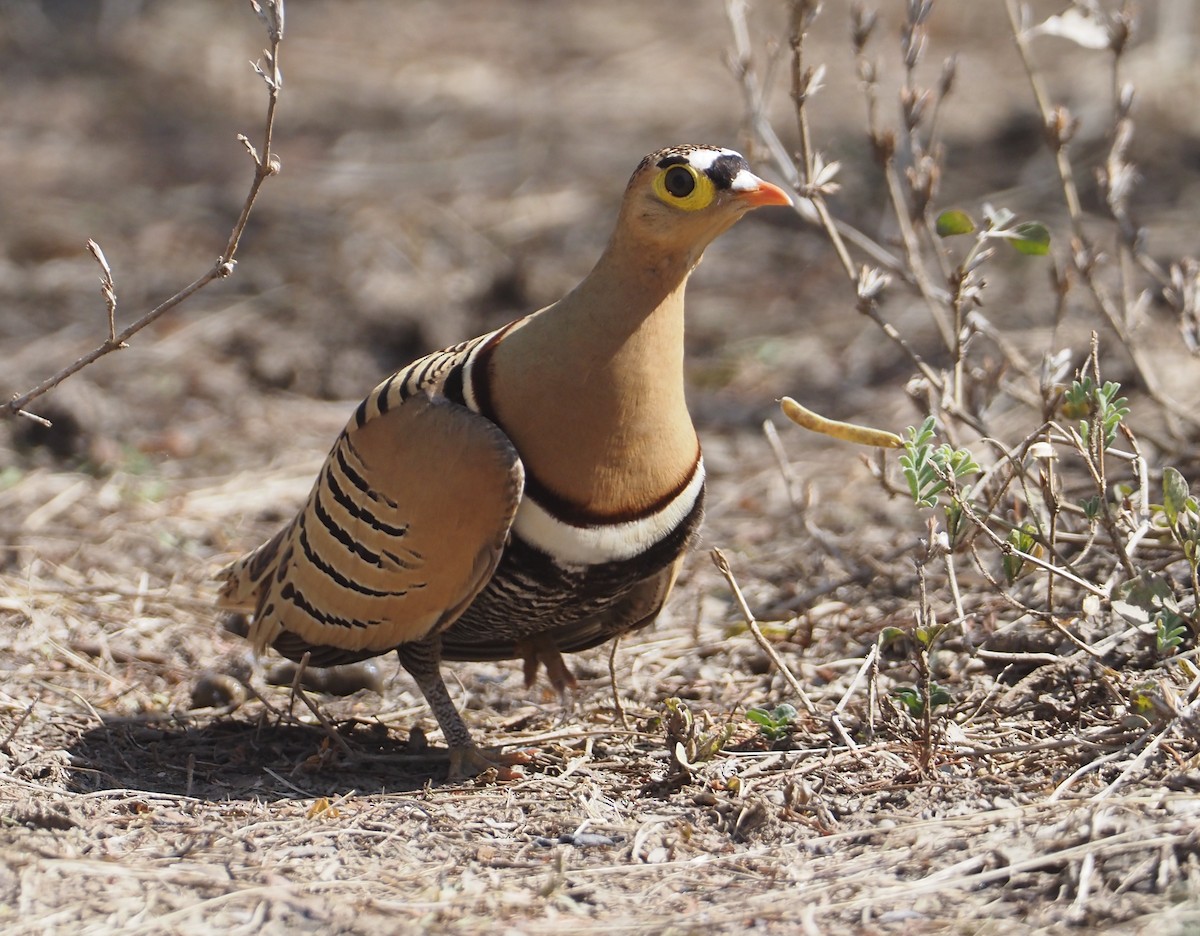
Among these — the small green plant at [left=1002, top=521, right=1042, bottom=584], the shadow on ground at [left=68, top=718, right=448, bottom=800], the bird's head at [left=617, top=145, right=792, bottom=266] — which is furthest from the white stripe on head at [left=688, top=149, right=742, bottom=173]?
the shadow on ground at [left=68, top=718, right=448, bottom=800]

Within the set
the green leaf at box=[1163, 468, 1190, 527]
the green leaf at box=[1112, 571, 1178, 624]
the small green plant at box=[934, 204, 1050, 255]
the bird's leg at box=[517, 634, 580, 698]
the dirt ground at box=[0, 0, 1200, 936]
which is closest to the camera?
the dirt ground at box=[0, 0, 1200, 936]

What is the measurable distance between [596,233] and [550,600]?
16.2ft

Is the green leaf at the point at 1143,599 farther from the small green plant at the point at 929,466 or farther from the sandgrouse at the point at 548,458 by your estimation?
the sandgrouse at the point at 548,458

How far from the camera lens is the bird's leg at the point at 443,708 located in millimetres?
3854

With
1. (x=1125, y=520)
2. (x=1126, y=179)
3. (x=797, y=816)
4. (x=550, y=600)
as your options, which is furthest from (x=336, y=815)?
(x=1126, y=179)

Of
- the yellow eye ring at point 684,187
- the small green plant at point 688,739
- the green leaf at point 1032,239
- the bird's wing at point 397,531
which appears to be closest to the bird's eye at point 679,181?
the yellow eye ring at point 684,187

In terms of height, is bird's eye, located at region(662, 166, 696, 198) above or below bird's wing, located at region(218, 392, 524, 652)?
above

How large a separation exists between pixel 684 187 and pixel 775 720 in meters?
1.37

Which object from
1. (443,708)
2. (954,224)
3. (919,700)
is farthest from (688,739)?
(954,224)

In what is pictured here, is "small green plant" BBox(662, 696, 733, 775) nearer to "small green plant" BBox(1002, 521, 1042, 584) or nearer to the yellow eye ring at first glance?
"small green plant" BBox(1002, 521, 1042, 584)

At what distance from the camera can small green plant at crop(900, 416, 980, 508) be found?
11.1 feet

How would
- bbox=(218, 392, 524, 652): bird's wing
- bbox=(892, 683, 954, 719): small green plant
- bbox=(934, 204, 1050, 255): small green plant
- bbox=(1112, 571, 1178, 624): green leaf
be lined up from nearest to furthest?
1. bbox=(1112, 571, 1178, 624): green leaf
2. bbox=(218, 392, 524, 652): bird's wing
3. bbox=(892, 683, 954, 719): small green plant
4. bbox=(934, 204, 1050, 255): small green plant

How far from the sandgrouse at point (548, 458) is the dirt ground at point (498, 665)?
1.45ft

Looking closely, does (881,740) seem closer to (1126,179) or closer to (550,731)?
(550,731)
